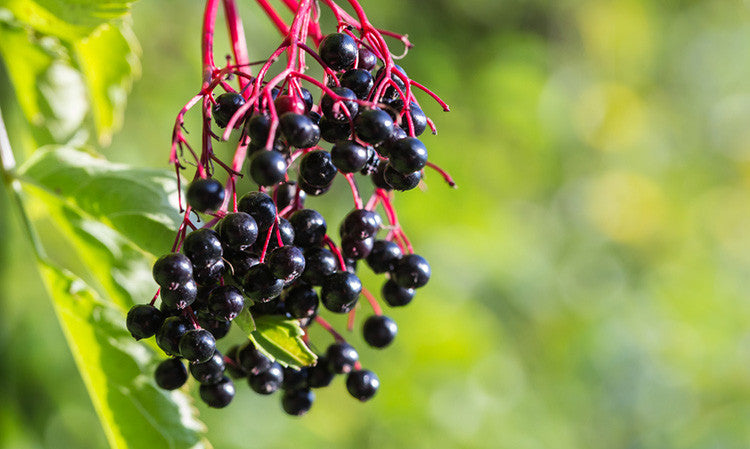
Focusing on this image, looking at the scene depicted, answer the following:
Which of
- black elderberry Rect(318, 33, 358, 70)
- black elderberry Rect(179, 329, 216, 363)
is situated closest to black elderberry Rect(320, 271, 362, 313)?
black elderberry Rect(179, 329, 216, 363)

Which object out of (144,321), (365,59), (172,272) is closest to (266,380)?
(144,321)

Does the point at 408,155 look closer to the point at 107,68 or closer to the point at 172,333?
the point at 172,333

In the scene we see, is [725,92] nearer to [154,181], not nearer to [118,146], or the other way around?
[118,146]

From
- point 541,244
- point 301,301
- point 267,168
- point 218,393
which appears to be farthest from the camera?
point 541,244

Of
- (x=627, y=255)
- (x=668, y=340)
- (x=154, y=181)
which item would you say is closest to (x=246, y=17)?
(x=154, y=181)

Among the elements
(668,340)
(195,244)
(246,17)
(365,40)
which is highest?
(668,340)
